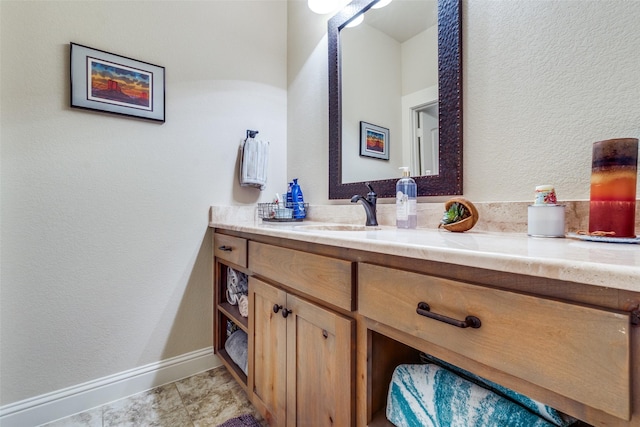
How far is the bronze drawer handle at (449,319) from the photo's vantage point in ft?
1.69

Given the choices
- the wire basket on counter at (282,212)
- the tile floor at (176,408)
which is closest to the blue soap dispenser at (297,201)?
the wire basket on counter at (282,212)

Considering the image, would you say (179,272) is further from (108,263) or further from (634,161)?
→ (634,161)

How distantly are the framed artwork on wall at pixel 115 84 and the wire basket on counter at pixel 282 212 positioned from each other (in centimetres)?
72

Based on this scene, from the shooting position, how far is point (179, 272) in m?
1.60

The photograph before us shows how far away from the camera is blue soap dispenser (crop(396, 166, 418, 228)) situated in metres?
1.13

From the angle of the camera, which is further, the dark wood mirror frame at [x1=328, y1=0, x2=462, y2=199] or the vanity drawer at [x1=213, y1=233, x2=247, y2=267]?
the vanity drawer at [x1=213, y1=233, x2=247, y2=267]

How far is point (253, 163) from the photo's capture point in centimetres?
175

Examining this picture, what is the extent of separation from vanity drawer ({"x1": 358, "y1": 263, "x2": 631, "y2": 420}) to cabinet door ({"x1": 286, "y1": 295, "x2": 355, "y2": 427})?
0.21 m

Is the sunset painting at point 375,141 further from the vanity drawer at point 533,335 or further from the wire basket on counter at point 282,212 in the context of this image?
the vanity drawer at point 533,335

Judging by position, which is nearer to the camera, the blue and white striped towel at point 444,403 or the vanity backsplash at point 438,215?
the blue and white striped towel at point 444,403

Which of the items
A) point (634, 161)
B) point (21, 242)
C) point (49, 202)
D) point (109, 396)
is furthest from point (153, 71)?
point (634, 161)

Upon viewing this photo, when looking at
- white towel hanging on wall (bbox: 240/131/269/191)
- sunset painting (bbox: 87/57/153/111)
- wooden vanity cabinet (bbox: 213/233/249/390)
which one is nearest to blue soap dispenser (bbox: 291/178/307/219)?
white towel hanging on wall (bbox: 240/131/269/191)

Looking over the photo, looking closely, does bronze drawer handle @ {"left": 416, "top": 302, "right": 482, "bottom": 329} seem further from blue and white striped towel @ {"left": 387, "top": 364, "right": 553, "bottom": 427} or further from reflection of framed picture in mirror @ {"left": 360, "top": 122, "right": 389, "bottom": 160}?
reflection of framed picture in mirror @ {"left": 360, "top": 122, "right": 389, "bottom": 160}

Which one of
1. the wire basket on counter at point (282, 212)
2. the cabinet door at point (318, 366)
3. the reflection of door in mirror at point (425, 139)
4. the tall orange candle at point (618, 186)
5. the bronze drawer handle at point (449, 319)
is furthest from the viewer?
the wire basket on counter at point (282, 212)
